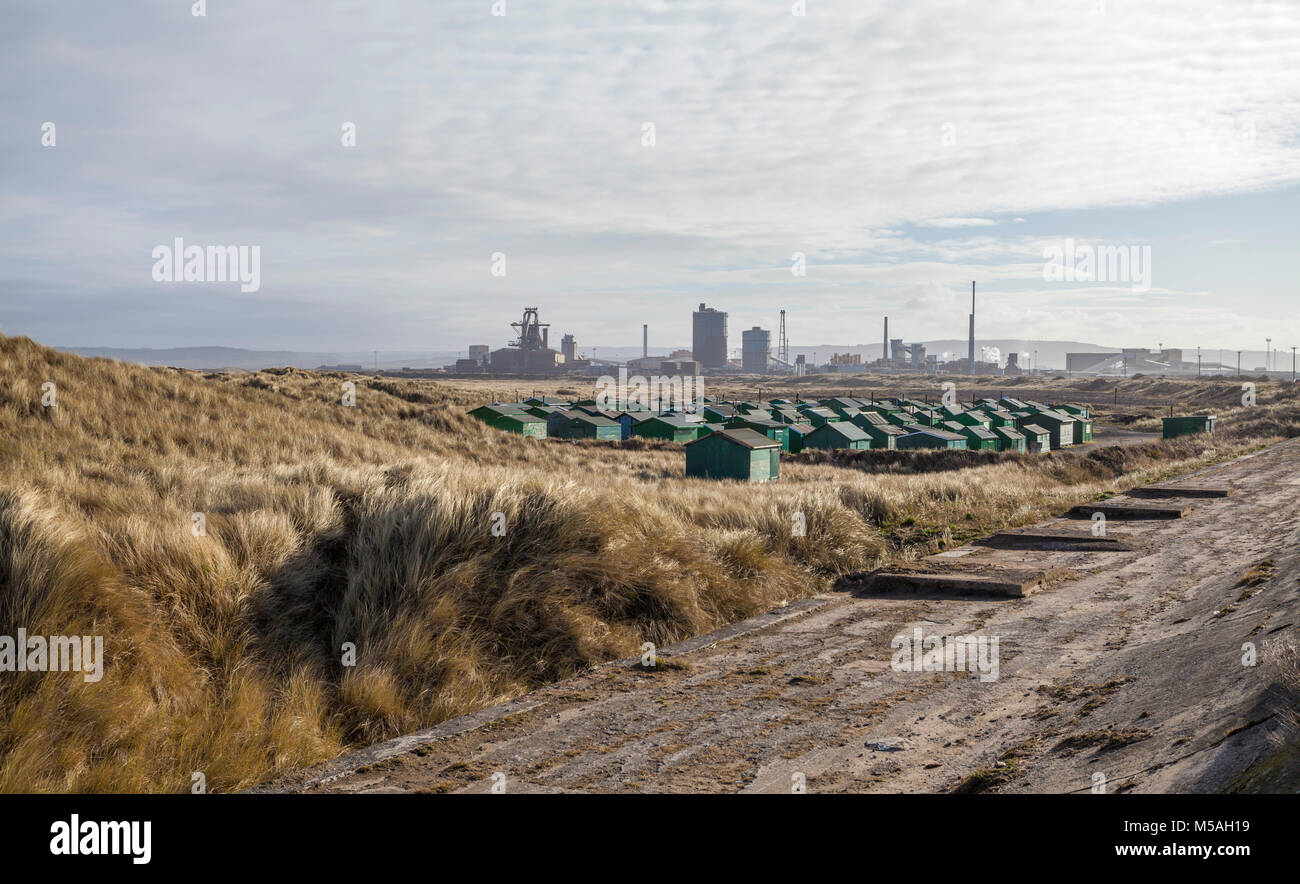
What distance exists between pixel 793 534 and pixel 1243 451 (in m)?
41.3

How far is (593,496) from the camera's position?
1130cm

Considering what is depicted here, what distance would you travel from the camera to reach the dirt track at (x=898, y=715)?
5477 mm

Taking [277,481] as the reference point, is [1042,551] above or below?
below

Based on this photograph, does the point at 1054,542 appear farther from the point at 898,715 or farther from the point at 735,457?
the point at 735,457

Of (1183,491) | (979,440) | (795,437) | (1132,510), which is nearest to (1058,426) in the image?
(979,440)

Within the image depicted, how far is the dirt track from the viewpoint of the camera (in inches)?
216

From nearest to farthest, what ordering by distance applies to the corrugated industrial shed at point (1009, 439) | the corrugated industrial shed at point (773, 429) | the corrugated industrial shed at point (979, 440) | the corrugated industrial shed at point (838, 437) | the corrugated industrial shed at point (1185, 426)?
the corrugated industrial shed at point (838, 437) → the corrugated industrial shed at point (773, 429) → the corrugated industrial shed at point (979, 440) → the corrugated industrial shed at point (1009, 439) → the corrugated industrial shed at point (1185, 426)

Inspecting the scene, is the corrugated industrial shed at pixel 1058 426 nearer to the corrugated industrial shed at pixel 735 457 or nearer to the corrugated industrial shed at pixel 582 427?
the corrugated industrial shed at pixel 582 427

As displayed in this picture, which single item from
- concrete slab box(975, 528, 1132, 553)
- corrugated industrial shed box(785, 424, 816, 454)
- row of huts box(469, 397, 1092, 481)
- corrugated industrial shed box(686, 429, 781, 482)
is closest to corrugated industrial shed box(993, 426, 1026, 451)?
row of huts box(469, 397, 1092, 481)

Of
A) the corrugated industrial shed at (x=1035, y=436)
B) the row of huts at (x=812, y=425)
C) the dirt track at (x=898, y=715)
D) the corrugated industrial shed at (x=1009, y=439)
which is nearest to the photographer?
the dirt track at (x=898, y=715)

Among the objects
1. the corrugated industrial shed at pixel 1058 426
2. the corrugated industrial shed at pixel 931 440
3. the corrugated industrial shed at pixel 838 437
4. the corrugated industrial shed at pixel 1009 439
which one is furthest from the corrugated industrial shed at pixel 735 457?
the corrugated industrial shed at pixel 1058 426

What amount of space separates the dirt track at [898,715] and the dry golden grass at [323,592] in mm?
627
